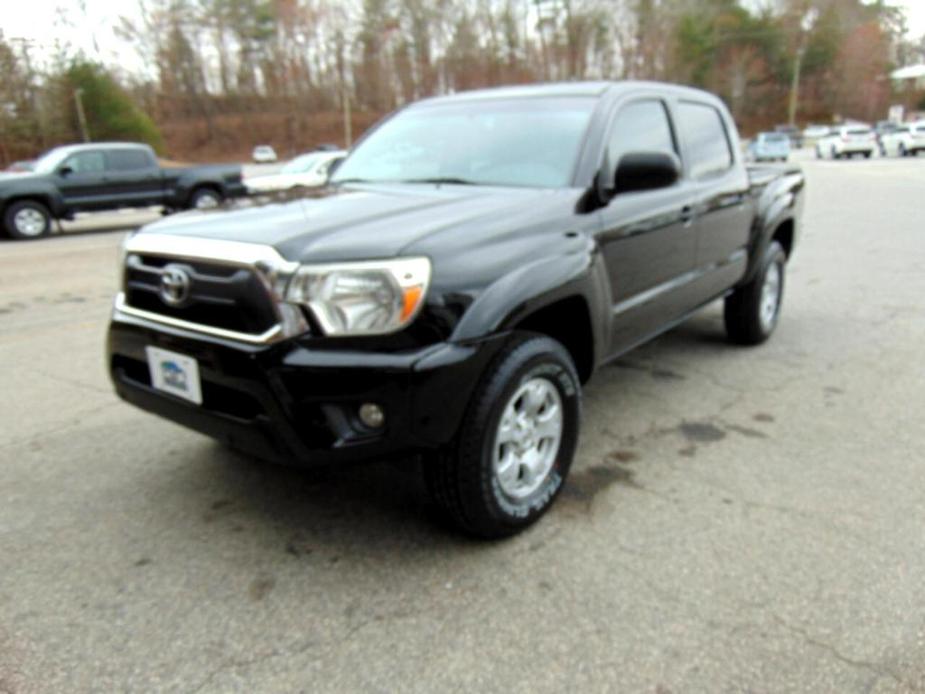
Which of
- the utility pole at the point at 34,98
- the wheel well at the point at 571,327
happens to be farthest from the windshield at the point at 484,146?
the utility pole at the point at 34,98

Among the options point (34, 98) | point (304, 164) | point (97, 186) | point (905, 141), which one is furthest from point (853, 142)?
point (34, 98)

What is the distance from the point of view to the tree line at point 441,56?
71.4 meters

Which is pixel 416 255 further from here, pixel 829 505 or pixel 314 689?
pixel 829 505

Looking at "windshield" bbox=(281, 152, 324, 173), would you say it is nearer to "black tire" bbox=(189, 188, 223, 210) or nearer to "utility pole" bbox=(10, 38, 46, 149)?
"black tire" bbox=(189, 188, 223, 210)

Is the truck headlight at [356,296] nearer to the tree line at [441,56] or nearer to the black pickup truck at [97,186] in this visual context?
the black pickup truck at [97,186]

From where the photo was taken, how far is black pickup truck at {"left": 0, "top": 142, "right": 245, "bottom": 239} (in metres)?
13.6

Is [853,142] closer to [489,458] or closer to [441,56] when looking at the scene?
[489,458]

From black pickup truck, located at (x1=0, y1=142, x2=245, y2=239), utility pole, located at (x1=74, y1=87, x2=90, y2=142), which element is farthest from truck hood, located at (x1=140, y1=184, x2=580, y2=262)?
utility pole, located at (x1=74, y1=87, x2=90, y2=142)

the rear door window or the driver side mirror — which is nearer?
the driver side mirror

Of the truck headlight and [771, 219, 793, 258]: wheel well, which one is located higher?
the truck headlight

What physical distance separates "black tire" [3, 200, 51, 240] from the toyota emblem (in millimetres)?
12983

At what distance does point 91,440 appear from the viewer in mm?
3859

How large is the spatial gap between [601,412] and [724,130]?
2210 mm

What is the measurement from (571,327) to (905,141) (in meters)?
39.9
